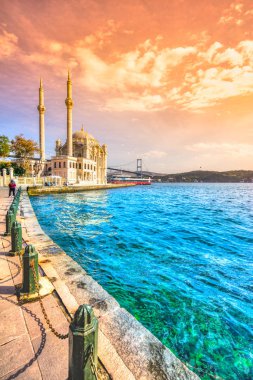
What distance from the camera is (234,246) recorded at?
7641 mm

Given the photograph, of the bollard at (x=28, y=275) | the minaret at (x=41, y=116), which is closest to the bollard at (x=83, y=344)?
the bollard at (x=28, y=275)

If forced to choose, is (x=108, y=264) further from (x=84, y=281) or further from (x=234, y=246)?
(x=234, y=246)

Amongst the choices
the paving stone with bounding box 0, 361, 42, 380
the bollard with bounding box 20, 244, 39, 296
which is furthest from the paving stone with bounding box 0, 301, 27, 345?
the paving stone with bounding box 0, 361, 42, 380

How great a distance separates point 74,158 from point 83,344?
52.1 m

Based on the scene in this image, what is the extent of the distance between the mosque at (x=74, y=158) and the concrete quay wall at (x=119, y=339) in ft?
147

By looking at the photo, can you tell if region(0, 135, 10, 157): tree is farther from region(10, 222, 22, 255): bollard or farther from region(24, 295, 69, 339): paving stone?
region(24, 295, 69, 339): paving stone

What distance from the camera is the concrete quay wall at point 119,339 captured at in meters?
1.97

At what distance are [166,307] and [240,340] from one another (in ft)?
4.13

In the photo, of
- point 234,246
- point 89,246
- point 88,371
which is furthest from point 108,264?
point 234,246

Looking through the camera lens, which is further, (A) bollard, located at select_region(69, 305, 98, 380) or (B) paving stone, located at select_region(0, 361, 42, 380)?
(B) paving stone, located at select_region(0, 361, 42, 380)

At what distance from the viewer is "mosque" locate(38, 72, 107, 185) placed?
47.1 m

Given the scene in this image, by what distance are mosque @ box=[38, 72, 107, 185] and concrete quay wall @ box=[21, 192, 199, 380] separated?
44729mm

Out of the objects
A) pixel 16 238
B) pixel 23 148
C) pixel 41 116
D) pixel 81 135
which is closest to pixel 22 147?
pixel 23 148

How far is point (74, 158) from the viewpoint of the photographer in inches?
2008
